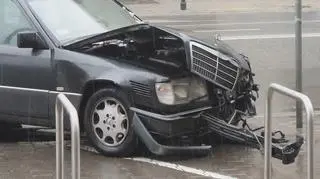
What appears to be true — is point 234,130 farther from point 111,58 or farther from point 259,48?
point 259,48

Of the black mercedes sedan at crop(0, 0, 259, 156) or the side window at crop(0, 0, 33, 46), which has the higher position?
the side window at crop(0, 0, 33, 46)

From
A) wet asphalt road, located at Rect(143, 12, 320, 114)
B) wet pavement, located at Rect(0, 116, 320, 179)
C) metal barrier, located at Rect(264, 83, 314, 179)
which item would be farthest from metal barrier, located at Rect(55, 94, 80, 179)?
wet asphalt road, located at Rect(143, 12, 320, 114)

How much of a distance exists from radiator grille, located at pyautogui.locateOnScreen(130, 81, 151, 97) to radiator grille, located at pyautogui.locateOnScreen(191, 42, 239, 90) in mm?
481

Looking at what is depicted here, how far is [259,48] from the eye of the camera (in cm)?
1530

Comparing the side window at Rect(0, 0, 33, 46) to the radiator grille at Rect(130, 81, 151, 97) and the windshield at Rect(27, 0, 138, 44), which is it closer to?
the windshield at Rect(27, 0, 138, 44)

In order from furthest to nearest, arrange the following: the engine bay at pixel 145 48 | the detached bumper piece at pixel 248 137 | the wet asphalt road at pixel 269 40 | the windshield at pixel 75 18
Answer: the wet asphalt road at pixel 269 40
the windshield at pixel 75 18
the engine bay at pixel 145 48
the detached bumper piece at pixel 248 137

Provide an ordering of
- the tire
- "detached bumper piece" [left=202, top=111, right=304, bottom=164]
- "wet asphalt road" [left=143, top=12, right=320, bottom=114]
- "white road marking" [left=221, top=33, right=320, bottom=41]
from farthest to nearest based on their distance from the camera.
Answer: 1. "white road marking" [left=221, top=33, right=320, bottom=41]
2. "wet asphalt road" [left=143, top=12, right=320, bottom=114]
3. the tire
4. "detached bumper piece" [left=202, top=111, right=304, bottom=164]

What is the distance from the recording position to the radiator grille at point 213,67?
6520 mm

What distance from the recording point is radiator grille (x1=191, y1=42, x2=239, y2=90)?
652cm

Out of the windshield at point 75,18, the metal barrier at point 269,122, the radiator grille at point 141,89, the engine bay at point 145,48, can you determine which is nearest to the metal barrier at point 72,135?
the metal barrier at point 269,122

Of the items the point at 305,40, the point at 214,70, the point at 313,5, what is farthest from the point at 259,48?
the point at 313,5

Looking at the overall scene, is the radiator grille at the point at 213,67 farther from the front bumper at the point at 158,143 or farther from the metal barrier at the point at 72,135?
the metal barrier at the point at 72,135

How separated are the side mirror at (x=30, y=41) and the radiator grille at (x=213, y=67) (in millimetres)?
1537

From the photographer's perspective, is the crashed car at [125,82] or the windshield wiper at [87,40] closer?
the crashed car at [125,82]
